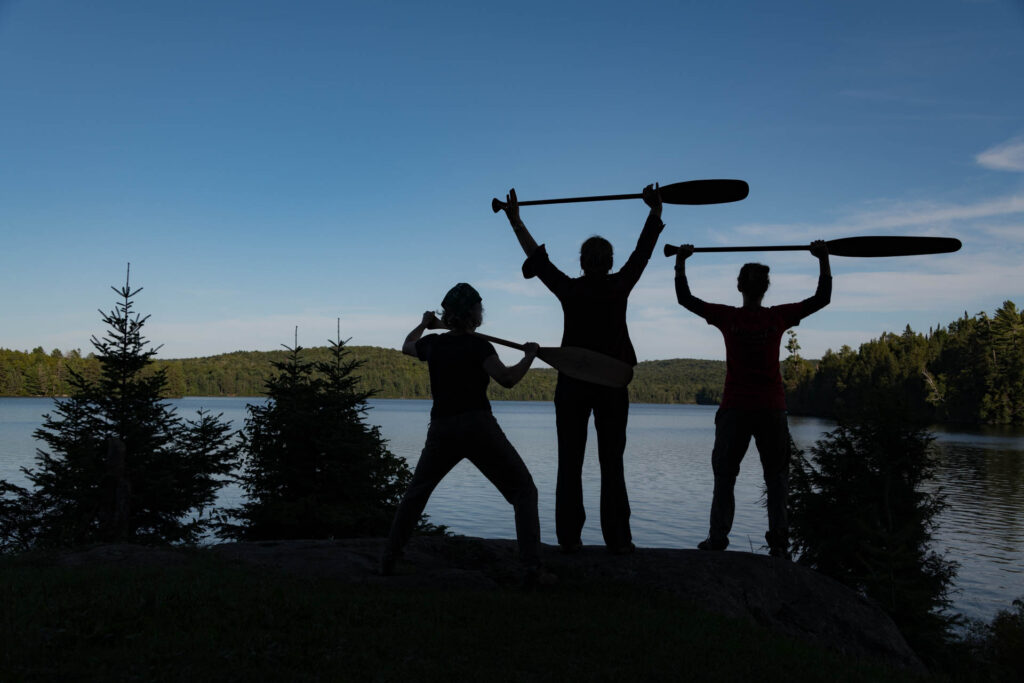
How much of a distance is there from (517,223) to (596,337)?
1.43m

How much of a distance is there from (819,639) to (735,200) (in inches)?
175

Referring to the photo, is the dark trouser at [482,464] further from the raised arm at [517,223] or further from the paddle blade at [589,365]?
the raised arm at [517,223]

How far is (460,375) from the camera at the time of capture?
243 inches

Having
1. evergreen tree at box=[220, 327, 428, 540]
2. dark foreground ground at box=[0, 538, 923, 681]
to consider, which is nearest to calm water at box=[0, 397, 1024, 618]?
dark foreground ground at box=[0, 538, 923, 681]

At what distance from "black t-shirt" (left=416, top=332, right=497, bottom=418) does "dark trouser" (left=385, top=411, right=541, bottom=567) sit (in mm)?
90

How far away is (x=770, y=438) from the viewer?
6.93 m

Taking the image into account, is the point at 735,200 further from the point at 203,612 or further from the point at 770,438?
the point at 203,612

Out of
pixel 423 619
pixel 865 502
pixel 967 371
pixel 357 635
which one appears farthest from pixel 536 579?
pixel 967 371

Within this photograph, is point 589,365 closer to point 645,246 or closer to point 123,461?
point 645,246

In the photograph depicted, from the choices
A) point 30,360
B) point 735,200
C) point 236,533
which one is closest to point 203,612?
point 735,200

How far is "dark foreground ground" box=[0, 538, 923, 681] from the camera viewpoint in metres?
4.53

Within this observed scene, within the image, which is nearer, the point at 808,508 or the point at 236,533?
the point at 808,508

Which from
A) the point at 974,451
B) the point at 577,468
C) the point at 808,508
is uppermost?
the point at 577,468

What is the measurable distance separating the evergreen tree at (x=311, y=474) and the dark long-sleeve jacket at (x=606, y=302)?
7.26 m
